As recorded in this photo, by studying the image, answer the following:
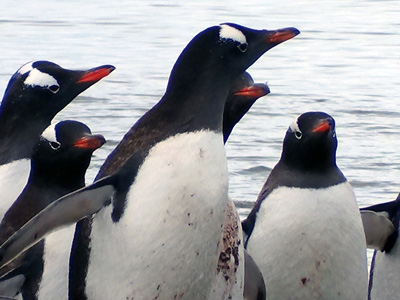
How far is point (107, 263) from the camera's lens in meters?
4.61

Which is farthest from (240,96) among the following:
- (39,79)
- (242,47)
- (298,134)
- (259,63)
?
(259,63)

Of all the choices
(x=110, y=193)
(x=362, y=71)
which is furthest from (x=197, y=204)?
(x=362, y=71)

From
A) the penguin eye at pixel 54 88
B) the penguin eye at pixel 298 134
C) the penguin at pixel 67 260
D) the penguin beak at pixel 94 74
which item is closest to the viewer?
the penguin at pixel 67 260

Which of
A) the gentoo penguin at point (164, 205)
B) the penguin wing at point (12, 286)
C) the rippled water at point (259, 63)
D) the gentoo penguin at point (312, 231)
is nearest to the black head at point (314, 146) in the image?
the gentoo penguin at point (312, 231)

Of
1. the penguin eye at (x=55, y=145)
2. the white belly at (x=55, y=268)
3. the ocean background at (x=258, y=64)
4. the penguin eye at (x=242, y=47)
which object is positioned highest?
the penguin eye at (x=242, y=47)

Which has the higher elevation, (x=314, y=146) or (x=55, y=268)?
(x=314, y=146)

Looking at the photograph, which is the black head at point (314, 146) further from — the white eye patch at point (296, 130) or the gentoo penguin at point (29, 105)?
the gentoo penguin at point (29, 105)

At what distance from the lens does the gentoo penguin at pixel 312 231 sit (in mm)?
5551

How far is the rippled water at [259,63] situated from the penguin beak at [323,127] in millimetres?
2158

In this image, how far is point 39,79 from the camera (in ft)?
20.2

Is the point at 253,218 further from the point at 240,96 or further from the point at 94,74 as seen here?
the point at 94,74

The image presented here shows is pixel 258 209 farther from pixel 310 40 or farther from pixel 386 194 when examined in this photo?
pixel 310 40

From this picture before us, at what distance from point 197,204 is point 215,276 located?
0.39 m

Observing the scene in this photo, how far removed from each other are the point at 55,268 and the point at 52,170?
44cm
